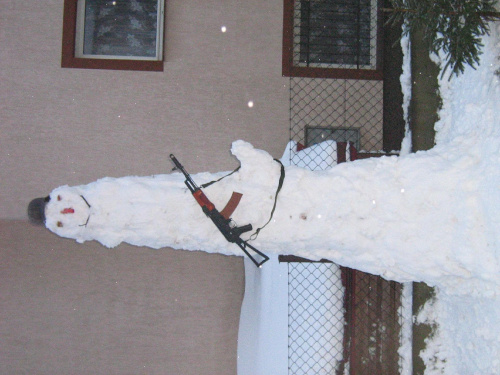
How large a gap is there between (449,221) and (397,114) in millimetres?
1464

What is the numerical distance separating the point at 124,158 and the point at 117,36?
42.7 inches

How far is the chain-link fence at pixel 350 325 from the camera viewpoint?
126 inches

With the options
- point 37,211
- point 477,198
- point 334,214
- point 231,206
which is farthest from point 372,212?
point 37,211

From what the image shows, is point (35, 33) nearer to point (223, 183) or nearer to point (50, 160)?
point (50, 160)

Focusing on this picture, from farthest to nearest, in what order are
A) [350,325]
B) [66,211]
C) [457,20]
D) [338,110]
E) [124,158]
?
[338,110], [124,158], [350,325], [457,20], [66,211]

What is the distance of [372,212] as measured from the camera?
2377 mm

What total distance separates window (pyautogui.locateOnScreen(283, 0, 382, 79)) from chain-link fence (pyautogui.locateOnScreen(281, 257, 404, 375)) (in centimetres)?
191

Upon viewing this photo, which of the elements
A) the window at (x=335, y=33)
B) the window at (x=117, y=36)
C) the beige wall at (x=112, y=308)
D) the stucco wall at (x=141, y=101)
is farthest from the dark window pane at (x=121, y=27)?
the beige wall at (x=112, y=308)

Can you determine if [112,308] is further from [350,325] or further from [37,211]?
[350,325]

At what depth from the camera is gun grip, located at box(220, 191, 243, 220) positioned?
7.29 feet

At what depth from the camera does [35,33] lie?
152 inches

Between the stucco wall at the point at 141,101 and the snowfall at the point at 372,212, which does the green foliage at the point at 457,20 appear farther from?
the stucco wall at the point at 141,101

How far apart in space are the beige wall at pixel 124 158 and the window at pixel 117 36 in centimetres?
9

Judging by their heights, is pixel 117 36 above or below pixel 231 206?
above
